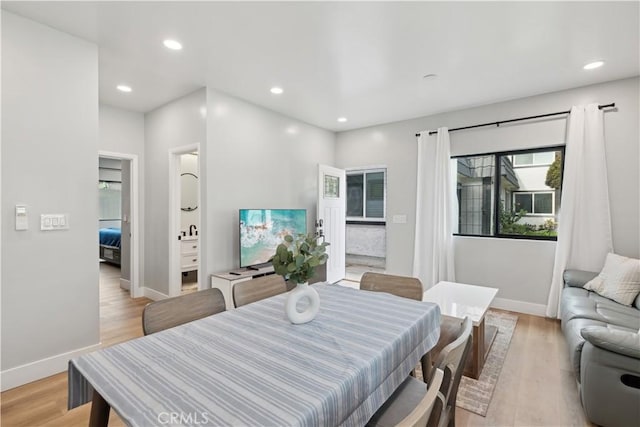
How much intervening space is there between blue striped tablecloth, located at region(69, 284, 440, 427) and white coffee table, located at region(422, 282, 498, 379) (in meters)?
1.00

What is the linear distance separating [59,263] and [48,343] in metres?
0.63

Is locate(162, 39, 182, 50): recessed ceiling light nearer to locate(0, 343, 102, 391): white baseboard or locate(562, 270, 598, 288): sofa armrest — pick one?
locate(0, 343, 102, 391): white baseboard

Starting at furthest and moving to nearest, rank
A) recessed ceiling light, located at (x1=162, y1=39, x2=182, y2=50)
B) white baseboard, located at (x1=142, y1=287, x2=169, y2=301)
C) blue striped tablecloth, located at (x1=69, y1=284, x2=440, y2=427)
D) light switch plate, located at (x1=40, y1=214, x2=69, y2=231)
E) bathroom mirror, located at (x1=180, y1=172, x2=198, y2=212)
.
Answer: bathroom mirror, located at (x1=180, y1=172, x2=198, y2=212) → white baseboard, located at (x1=142, y1=287, x2=169, y2=301) → recessed ceiling light, located at (x1=162, y1=39, x2=182, y2=50) → light switch plate, located at (x1=40, y1=214, x2=69, y2=231) → blue striped tablecloth, located at (x1=69, y1=284, x2=440, y2=427)

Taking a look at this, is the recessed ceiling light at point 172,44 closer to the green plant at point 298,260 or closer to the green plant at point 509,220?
the green plant at point 298,260

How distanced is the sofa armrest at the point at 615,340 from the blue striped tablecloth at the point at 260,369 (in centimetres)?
99

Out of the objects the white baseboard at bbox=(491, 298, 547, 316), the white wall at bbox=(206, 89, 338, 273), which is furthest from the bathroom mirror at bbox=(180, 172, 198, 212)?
the white baseboard at bbox=(491, 298, 547, 316)

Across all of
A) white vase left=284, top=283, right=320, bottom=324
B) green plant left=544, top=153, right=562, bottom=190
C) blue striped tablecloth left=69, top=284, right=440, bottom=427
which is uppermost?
green plant left=544, top=153, right=562, bottom=190

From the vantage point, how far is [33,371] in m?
2.27

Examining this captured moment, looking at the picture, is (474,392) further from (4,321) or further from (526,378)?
(4,321)

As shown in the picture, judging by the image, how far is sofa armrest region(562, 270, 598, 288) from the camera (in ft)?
10.1

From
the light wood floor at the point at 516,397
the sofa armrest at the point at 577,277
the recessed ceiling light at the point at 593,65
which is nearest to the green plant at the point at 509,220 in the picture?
the sofa armrest at the point at 577,277

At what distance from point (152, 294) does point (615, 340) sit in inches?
191

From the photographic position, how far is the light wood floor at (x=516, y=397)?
6.15 ft

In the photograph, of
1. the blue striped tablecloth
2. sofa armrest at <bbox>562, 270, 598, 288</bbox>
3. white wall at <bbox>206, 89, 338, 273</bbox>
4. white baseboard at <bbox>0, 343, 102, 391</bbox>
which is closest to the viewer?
the blue striped tablecloth
